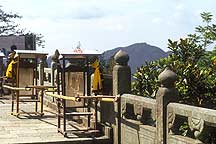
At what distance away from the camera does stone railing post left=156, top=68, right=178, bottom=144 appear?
6.47 meters

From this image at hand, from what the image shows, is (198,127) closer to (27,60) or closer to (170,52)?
(170,52)

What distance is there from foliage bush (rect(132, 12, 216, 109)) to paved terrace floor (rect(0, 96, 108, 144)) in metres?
1.38

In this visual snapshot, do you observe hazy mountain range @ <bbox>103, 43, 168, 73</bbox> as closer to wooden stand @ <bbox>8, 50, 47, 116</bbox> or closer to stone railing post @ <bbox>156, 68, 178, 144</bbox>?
wooden stand @ <bbox>8, 50, 47, 116</bbox>

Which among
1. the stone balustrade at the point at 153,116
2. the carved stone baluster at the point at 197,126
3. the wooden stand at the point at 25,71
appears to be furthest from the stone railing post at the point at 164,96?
the wooden stand at the point at 25,71

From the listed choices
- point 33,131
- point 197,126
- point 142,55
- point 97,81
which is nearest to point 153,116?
point 197,126

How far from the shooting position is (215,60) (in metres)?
7.20

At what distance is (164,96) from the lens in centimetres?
656

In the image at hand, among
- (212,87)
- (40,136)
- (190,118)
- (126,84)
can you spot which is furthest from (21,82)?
(190,118)

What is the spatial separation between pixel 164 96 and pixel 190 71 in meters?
1.13

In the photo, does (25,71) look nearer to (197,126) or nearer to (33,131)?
(33,131)

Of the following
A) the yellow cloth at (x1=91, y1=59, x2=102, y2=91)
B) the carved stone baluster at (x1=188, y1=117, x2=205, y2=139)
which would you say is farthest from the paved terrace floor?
the carved stone baluster at (x1=188, y1=117, x2=205, y2=139)

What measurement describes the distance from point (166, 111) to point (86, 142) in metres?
2.47

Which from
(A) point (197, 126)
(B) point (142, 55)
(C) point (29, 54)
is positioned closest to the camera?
(A) point (197, 126)

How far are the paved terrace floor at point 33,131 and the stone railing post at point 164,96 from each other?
2.24m
